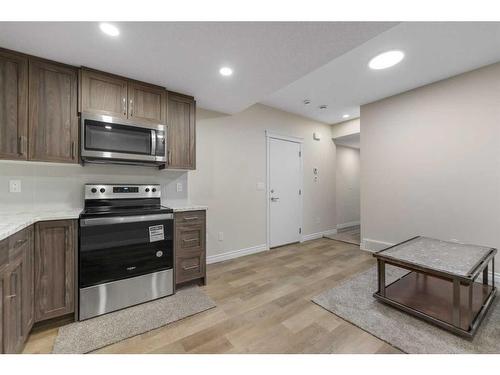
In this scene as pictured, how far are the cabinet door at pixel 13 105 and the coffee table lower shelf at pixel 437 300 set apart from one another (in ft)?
11.5

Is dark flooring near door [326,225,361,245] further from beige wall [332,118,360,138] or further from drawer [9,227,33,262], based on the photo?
drawer [9,227,33,262]

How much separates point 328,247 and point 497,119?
2.79m

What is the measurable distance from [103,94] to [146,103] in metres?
0.38

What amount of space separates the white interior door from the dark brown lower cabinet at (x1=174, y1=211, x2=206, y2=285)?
164 cm

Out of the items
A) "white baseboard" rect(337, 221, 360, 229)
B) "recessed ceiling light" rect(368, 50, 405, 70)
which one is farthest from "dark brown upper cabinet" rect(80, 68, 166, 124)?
"white baseboard" rect(337, 221, 360, 229)

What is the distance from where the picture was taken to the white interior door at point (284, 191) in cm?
378

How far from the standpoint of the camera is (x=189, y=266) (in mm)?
2334

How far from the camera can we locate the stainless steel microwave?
194cm

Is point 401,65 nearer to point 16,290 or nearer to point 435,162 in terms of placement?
point 435,162

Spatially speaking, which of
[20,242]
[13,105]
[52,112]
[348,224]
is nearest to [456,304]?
[20,242]
